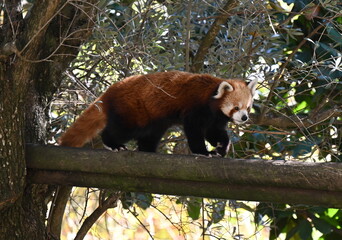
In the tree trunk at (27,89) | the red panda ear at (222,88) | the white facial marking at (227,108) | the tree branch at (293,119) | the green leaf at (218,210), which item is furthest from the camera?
the green leaf at (218,210)

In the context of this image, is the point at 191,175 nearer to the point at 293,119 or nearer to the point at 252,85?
the point at 252,85

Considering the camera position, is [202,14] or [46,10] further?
[202,14]

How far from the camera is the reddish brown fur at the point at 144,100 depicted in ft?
10.9

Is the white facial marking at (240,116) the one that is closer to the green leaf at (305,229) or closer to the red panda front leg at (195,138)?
the red panda front leg at (195,138)

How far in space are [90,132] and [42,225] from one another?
1.94ft

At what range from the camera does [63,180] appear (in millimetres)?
2932

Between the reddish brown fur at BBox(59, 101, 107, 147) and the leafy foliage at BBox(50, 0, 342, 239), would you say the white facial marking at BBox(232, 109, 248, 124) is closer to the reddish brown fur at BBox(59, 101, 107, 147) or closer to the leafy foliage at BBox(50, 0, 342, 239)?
the leafy foliage at BBox(50, 0, 342, 239)

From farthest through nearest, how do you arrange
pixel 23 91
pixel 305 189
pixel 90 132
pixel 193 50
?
pixel 193 50, pixel 90 132, pixel 23 91, pixel 305 189

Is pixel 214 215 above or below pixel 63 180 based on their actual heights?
below

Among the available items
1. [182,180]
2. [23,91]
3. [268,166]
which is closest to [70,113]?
[23,91]

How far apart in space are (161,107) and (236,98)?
44 cm

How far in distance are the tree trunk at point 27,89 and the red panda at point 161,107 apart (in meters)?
0.27

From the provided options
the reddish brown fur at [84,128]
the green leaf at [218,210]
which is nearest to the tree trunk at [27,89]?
the reddish brown fur at [84,128]

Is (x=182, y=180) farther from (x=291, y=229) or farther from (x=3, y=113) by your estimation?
(x=291, y=229)
